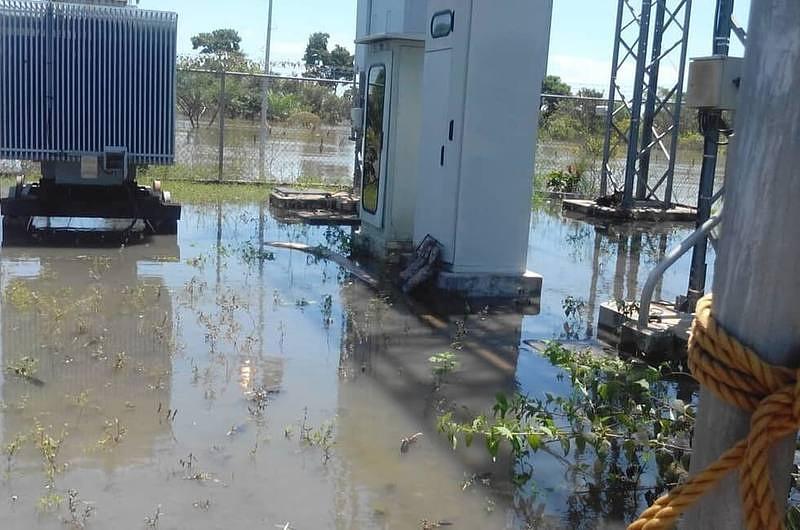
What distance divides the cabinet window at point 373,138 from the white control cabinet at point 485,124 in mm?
1635

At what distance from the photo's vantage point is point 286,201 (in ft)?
46.2

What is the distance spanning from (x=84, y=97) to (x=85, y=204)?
48.5 inches

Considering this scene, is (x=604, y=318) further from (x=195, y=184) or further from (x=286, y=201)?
(x=195, y=184)

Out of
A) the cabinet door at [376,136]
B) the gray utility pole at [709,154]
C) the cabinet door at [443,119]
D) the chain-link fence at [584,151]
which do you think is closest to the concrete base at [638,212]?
the chain-link fence at [584,151]

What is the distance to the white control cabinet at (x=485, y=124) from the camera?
8.27m

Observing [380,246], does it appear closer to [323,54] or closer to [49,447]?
[49,447]

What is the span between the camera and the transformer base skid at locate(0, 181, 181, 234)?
1038 centimetres

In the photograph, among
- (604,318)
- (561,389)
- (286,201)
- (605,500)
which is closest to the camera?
(605,500)

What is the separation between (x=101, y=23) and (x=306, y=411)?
6.75 metres

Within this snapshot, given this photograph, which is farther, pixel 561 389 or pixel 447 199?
pixel 447 199

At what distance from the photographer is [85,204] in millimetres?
10438

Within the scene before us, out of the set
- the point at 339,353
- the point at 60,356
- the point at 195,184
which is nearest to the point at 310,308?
the point at 339,353

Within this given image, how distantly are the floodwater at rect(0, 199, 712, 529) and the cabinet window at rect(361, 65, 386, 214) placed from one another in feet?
3.95

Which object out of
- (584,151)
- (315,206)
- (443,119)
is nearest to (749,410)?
(443,119)
